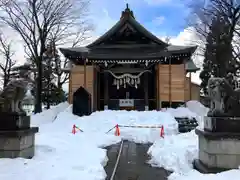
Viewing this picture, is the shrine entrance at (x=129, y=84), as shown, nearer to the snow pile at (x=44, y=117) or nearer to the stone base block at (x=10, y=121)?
the snow pile at (x=44, y=117)

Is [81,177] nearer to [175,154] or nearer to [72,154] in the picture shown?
[72,154]

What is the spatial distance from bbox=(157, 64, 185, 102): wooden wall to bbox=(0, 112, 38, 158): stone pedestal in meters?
15.6

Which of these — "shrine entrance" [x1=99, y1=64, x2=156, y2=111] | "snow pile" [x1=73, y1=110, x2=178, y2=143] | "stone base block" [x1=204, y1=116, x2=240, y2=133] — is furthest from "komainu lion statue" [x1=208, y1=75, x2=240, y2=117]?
"shrine entrance" [x1=99, y1=64, x2=156, y2=111]

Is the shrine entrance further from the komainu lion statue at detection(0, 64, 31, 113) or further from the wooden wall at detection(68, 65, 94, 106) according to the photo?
the komainu lion statue at detection(0, 64, 31, 113)

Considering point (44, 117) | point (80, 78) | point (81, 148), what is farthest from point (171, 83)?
point (81, 148)

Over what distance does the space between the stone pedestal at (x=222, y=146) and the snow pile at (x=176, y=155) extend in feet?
2.68

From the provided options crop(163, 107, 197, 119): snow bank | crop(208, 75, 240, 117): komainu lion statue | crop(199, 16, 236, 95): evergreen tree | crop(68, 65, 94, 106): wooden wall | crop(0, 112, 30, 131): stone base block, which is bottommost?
crop(163, 107, 197, 119): snow bank

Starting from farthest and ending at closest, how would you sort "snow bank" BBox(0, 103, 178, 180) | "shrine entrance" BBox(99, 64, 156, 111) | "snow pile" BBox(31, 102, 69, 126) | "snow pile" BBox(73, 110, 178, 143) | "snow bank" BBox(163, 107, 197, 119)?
"shrine entrance" BBox(99, 64, 156, 111)
"snow pile" BBox(31, 102, 69, 126)
"snow bank" BBox(163, 107, 197, 119)
"snow pile" BBox(73, 110, 178, 143)
"snow bank" BBox(0, 103, 178, 180)

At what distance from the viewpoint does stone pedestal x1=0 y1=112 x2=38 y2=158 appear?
24.2 feet

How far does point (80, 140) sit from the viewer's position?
1233 cm

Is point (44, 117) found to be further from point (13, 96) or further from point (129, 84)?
point (13, 96)

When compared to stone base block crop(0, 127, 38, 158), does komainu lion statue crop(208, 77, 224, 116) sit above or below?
above

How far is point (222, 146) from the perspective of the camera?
6777mm

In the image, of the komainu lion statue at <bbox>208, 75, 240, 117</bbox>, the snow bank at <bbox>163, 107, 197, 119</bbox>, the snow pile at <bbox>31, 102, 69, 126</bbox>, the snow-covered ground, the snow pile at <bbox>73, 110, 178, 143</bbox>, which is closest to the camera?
the snow-covered ground
